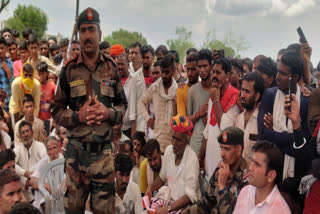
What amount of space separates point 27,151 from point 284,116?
13.6ft

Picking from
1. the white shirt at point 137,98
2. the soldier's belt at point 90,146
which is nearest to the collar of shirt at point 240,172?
the soldier's belt at point 90,146

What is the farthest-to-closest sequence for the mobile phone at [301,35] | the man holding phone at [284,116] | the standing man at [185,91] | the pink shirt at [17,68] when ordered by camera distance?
the pink shirt at [17,68], the standing man at [185,91], the mobile phone at [301,35], the man holding phone at [284,116]

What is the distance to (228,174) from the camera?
394 centimetres

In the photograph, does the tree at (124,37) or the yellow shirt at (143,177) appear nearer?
the yellow shirt at (143,177)

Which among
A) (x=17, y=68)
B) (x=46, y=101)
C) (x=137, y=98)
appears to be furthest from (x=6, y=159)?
(x=17, y=68)

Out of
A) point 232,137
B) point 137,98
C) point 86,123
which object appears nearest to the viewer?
point 86,123

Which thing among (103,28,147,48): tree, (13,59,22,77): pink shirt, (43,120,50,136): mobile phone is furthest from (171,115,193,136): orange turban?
(103,28,147,48): tree

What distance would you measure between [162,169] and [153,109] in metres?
1.60

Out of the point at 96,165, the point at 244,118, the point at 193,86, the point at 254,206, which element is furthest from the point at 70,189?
the point at 193,86

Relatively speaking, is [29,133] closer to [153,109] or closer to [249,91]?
[153,109]

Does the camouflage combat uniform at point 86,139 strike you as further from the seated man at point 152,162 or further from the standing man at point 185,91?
the standing man at point 185,91

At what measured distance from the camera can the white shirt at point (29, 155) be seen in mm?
6052

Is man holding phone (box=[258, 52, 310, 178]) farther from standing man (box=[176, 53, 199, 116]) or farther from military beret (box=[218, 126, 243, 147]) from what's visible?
standing man (box=[176, 53, 199, 116])

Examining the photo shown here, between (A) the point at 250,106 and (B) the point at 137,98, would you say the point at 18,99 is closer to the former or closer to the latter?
(B) the point at 137,98
